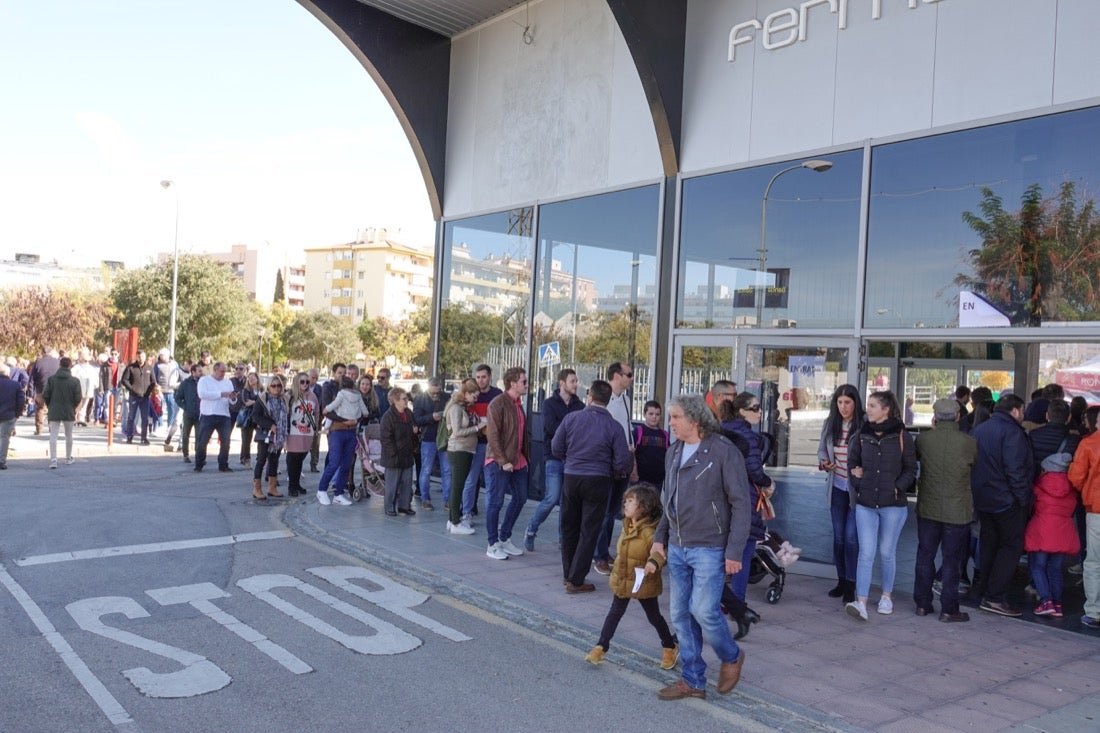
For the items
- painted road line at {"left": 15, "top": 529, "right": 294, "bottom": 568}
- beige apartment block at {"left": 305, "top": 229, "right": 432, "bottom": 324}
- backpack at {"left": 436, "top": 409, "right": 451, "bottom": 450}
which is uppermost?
beige apartment block at {"left": 305, "top": 229, "right": 432, "bottom": 324}

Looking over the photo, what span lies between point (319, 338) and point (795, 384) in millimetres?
71572

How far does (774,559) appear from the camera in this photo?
24.1 feet

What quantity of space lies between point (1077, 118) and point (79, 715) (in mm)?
8074

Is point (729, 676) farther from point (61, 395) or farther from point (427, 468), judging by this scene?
point (61, 395)

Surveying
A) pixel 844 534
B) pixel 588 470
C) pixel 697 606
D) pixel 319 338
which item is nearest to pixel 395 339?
pixel 319 338

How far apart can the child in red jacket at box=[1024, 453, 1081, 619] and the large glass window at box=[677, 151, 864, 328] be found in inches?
86.0

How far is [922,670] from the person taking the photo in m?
5.87

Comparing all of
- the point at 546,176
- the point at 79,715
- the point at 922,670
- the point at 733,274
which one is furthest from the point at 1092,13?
the point at 79,715

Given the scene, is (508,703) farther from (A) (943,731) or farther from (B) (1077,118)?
(B) (1077,118)

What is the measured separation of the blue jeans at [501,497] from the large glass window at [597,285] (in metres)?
2.07

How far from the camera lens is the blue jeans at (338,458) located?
1147 cm

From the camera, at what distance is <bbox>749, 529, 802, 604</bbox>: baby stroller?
7.32 metres

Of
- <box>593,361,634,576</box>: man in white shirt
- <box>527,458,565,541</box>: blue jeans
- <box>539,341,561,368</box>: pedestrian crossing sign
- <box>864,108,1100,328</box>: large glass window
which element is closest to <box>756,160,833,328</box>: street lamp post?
<box>864,108,1100,328</box>: large glass window

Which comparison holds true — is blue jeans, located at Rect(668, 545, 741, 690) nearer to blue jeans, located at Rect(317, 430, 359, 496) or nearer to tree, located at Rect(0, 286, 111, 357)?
blue jeans, located at Rect(317, 430, 359, 496)
